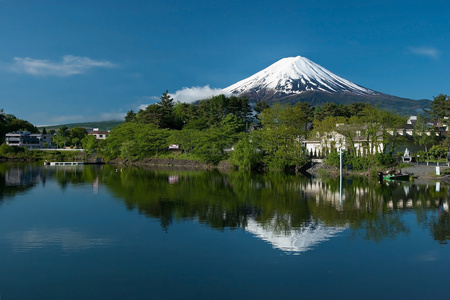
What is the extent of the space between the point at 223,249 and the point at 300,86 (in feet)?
444

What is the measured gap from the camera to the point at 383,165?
2916 centimetres

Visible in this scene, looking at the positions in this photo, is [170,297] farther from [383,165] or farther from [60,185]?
[383,165]

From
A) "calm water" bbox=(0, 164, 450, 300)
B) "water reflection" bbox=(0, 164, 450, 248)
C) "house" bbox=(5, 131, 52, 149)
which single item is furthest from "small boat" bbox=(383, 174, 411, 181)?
"house" bbox=(5, 131, 52, 149)

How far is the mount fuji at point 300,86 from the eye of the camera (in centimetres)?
12938

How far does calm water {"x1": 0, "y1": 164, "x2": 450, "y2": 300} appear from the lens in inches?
250

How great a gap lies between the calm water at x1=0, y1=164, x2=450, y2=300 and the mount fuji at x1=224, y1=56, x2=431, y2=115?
375 feet

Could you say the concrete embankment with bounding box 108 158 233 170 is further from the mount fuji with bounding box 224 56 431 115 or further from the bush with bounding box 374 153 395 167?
the mount fuji with bounding box 224 56 431 115

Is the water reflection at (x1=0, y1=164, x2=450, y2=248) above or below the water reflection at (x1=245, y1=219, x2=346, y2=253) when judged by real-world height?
above

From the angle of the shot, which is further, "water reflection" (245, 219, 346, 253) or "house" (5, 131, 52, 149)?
"house" (5, 131, 52, 149)

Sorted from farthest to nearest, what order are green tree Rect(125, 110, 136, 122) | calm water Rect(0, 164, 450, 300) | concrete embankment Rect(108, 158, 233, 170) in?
green tree Rect(125, 110, 136, 122)
concrete embankment Rect(108, 158, 233, 170)
calm water Rect(0, 164, 450, 300)

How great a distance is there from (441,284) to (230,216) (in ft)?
21.9

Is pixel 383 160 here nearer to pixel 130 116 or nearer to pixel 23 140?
A: pixel 130 116

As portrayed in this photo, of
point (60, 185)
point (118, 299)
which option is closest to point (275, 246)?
point (118, 299)

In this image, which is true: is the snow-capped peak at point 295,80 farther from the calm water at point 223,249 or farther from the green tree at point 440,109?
the calm water at point 223,249
